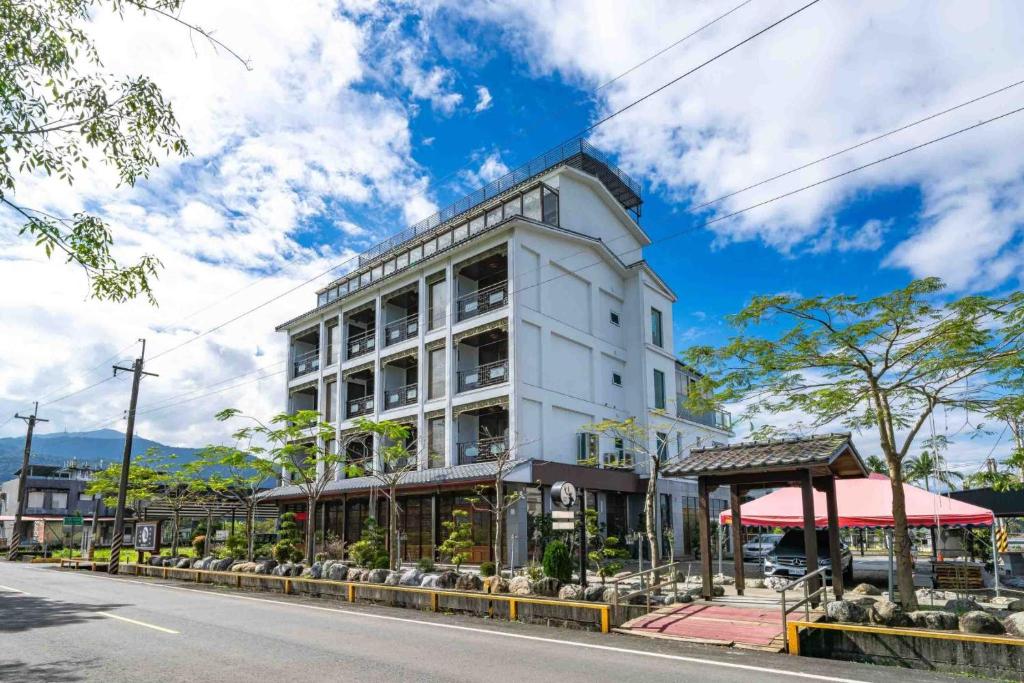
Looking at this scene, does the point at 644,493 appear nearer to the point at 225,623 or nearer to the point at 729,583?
the point at 729,583

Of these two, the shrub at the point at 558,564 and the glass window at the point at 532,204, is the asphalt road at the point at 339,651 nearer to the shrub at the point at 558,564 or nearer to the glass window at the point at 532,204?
the shrub at the point at 558,564

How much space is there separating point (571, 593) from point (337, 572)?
8.21 m

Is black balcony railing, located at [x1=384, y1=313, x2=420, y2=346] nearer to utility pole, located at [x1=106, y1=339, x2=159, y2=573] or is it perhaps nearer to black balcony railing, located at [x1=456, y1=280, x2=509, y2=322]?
black balcony railing, located at [x1=456, y1=280, x2=509, y2=322]

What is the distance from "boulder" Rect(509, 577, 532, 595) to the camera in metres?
15.6

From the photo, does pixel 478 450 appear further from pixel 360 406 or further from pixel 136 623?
pixel 136 623

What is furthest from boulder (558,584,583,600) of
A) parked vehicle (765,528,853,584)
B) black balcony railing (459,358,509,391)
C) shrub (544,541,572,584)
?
black balcony railing (459,358,509,391)

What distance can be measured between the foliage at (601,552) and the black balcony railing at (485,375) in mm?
7152

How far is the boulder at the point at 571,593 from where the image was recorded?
564 inches

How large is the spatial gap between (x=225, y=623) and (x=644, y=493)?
21569 mm

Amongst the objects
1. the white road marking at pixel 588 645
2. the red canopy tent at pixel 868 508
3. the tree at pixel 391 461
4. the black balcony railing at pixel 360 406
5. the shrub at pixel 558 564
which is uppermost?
the black balcony railing at pixel 360 406

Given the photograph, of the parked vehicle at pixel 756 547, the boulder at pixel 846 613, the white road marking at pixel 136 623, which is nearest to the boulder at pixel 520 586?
the boulder at pixel 846 613

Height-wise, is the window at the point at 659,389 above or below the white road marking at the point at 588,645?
above

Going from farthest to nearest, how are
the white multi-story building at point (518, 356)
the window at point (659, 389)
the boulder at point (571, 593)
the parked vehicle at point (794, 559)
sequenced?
the window at point (659, 389) < the white multi-story building at point (518, 356) < the parked vehicle at point (794, 559) < the boulder at point (571, 593)

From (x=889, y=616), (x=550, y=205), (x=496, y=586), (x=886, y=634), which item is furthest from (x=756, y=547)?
(x=886, y=634)
